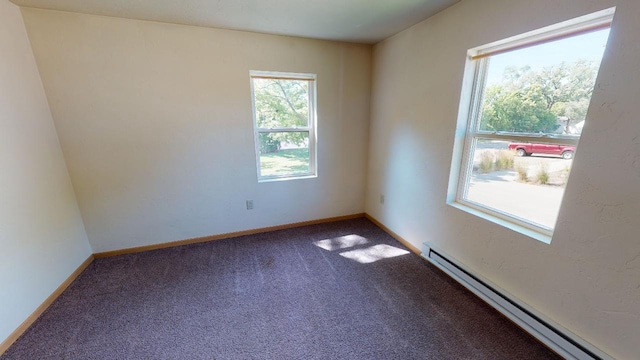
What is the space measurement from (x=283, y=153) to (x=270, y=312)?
1778mm

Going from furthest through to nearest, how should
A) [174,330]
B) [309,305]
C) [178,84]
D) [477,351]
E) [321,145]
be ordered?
1. [321,145]
2. [178,84]
3. [309,305]
4. [174,330]
5. [477,351]

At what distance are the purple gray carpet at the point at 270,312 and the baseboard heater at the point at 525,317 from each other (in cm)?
7

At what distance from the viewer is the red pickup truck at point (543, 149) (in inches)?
55.2

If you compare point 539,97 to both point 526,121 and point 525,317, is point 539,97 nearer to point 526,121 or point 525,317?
point 526,121

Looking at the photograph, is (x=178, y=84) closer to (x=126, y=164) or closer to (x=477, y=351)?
(x=126, y=164)

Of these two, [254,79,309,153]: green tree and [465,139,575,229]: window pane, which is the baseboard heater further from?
[254,79,309,153]: green tree

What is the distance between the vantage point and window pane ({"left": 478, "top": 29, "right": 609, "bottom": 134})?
1315 mm

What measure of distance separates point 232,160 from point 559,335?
2.94 m

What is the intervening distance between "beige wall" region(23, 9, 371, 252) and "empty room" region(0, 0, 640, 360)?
2cm

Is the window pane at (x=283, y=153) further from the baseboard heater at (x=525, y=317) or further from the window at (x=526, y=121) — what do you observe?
the baseboard heater at (x=525, y=317)

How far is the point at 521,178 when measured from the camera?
5.52 feet

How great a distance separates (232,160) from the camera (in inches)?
107

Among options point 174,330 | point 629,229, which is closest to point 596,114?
point 629,229

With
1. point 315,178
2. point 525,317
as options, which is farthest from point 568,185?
point 315,178
